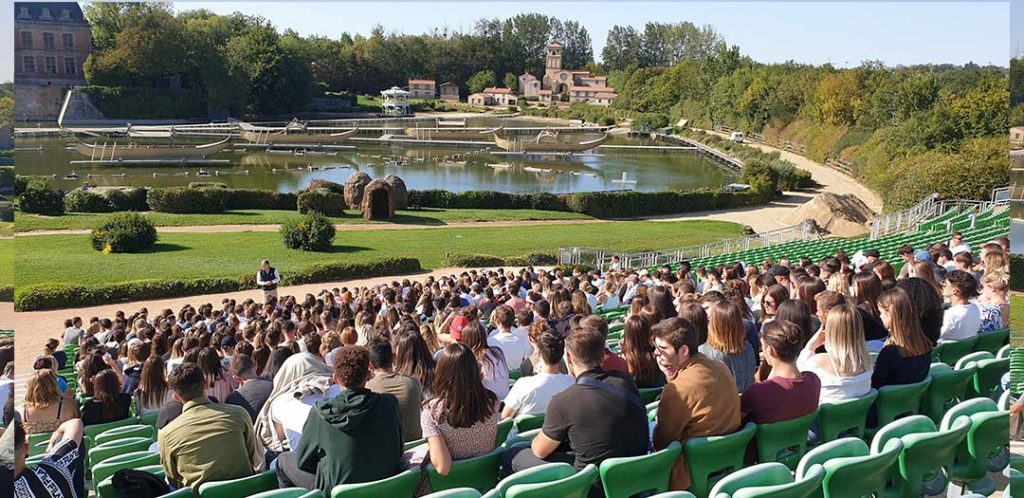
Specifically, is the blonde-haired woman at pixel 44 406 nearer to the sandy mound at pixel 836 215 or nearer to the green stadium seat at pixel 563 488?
the green stadium seat at pixel 563 488

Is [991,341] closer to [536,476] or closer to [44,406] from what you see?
[536,476]

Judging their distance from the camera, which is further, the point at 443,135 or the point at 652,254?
the point at 443,135

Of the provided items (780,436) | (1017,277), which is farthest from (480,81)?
(780,436)

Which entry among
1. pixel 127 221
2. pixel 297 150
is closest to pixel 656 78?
pixel 297 150

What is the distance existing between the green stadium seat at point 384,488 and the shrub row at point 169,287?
1847 centimetres

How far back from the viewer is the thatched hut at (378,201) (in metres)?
34.9

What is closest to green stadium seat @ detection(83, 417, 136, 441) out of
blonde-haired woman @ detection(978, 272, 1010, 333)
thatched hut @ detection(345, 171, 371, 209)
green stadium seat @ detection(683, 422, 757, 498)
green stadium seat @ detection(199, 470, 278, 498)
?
green stadium seat @ detection(199, 470, 278, 498)

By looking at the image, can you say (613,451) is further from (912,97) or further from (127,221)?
(912,97)

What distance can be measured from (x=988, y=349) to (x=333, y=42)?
447 feet

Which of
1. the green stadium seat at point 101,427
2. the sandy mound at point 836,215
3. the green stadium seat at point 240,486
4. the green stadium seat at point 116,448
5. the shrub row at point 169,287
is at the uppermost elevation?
the green stadium seat at point 240,486

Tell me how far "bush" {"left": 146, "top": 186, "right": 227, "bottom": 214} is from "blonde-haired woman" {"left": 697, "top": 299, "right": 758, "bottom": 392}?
33.3 metres

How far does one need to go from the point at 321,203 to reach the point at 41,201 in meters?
10.4

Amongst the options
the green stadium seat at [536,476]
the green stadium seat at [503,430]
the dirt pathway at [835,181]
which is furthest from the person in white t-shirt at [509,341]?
the dirt pathway at [835,181]

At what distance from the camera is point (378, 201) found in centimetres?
3528
